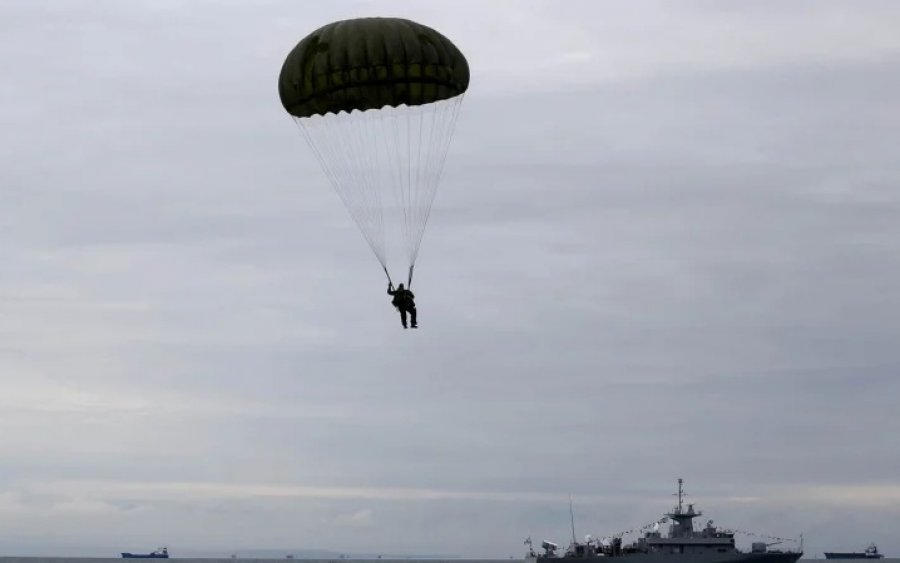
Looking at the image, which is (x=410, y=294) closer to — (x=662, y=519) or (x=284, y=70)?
(x=284, y=70)

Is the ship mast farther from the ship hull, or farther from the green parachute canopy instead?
the green parachute canopy

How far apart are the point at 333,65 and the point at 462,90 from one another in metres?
6.13

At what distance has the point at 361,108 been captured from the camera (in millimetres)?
57531

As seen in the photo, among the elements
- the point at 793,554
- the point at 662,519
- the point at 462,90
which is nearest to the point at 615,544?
the point at 662,519

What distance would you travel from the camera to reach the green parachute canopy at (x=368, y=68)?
56562 mm

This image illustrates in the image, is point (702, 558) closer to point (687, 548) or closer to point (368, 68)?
point (687, 548)

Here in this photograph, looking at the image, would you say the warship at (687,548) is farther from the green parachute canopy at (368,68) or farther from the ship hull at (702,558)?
the green parachute canopy at (368,68)

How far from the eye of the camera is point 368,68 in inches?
2219

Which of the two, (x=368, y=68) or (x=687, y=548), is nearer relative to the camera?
(x=368, y=68)

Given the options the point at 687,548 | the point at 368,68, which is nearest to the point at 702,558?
the point at 687,548

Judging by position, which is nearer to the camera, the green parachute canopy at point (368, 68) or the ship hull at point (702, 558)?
the green parachute canopy at point (368, 68)

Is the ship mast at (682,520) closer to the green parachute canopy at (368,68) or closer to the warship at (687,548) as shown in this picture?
the warship at (687,548)

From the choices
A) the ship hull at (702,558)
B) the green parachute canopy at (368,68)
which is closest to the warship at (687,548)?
the ship hull at (702,558)

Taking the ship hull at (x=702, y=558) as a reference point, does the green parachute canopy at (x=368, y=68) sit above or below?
above
